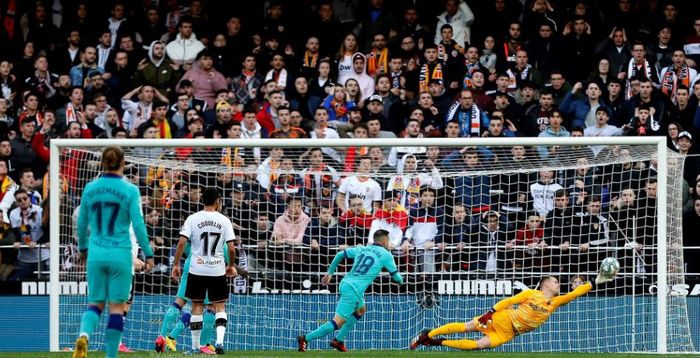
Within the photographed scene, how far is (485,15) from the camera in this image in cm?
2264

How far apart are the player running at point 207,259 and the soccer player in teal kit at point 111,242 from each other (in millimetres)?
3393

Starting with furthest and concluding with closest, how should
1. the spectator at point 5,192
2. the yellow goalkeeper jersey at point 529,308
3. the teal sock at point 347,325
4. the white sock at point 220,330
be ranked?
the spectator at point 5,192
the teal sock at point 347,325
the yellow goalkeeper jersey at point 529,308
the white sock at point 220,330

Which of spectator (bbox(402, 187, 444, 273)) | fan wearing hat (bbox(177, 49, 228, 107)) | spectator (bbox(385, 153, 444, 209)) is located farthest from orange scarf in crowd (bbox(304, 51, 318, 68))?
spectator (bbox(402, 187, 444, 273))

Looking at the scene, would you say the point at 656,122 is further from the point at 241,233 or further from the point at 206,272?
the point at 206,272

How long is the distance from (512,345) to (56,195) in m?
6.21

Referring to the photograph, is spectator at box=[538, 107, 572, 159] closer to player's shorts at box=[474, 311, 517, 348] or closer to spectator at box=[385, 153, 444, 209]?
spectator at box=[385, 153, 444, 209]

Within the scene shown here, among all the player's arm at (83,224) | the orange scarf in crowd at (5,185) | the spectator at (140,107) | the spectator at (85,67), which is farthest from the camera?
the spectator at (85,67)

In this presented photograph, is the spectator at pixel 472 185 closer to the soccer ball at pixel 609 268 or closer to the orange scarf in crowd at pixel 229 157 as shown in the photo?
the orange scarf in crowd at pixel 229 157

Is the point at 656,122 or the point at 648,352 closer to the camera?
the point at 648,352

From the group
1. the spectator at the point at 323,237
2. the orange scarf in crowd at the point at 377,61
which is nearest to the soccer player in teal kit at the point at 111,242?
the spectator at the point at 323,237

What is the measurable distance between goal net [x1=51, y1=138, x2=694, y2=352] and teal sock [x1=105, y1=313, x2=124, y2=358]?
6106 millimetres

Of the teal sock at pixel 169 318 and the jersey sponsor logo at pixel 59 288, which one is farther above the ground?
the jersey sponsor logo at pixel 59 288

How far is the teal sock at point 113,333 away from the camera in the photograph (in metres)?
11.3

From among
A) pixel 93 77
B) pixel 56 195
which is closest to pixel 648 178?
pixel 56 195
